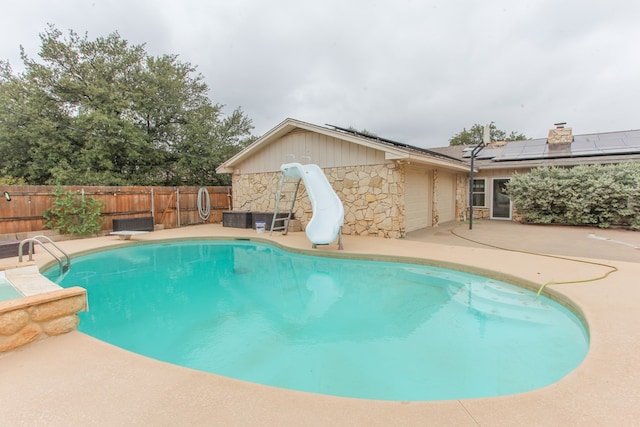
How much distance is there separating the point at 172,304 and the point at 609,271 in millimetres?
6766

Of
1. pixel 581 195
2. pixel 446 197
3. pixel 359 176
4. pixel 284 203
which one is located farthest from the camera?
pixel 446 197

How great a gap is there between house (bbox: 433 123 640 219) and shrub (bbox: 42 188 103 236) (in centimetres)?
1375

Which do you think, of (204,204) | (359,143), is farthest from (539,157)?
(204,204)

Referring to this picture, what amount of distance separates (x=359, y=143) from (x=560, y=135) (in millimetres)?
10915

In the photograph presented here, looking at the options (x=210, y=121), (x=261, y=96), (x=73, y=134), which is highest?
(x=261, y=96)

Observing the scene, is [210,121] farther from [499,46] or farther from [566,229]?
[566,229]

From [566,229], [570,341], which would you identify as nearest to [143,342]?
[570,341]

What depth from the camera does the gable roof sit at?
834cm

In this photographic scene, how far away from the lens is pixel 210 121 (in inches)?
634

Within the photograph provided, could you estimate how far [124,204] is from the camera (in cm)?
1083

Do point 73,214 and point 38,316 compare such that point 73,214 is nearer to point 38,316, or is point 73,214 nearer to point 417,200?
point 38,316

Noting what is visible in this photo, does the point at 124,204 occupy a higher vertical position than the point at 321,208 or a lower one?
higher

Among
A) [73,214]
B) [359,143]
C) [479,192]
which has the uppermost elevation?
[359,143]

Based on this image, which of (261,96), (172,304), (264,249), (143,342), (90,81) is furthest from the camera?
(261,96)
